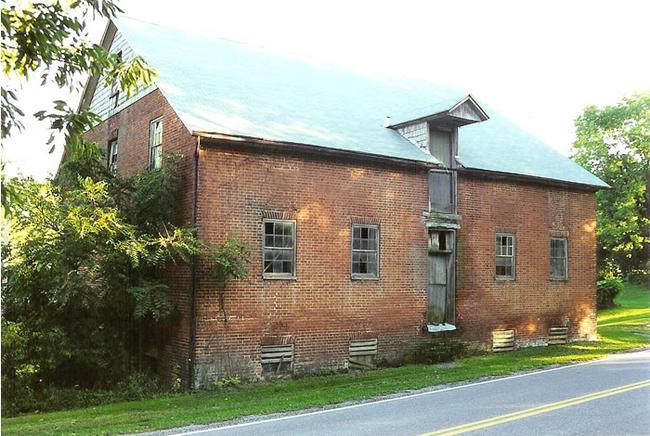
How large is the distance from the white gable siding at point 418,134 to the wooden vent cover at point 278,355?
7111mm

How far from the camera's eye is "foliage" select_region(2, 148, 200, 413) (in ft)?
43.0

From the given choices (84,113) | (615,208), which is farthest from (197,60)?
(615,208)

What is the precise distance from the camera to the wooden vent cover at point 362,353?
16422mm

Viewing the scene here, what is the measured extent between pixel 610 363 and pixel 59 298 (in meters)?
12.9

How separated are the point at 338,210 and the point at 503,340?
729 centimetres

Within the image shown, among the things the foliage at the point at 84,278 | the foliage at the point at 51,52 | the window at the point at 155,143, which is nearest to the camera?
the foliage at the point at 51,52

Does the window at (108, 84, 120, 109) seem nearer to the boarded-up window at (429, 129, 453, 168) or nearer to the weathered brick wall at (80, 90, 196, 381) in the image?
the weathered brick wall at (80, 90, 196, 381)

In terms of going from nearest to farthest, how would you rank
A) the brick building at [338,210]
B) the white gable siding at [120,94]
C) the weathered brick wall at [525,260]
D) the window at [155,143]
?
the brick building at [338,210]
the window at [155,143]
the white gable siding at [120,94]
the weathered brick wall at [525,260]

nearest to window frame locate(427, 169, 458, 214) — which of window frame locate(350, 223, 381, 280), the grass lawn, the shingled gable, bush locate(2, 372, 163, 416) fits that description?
the shingled gable

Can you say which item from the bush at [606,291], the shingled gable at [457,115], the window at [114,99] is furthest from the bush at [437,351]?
the bush at [606,291]

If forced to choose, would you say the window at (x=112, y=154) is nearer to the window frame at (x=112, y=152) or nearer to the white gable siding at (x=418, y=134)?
the window frame at (x=112, y=152)

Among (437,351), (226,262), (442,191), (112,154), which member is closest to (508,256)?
(442,191)

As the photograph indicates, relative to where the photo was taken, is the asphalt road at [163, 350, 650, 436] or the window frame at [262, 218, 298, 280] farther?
the window frame at [262, 218, 298, 280]

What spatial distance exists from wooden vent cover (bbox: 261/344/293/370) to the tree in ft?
96.8
